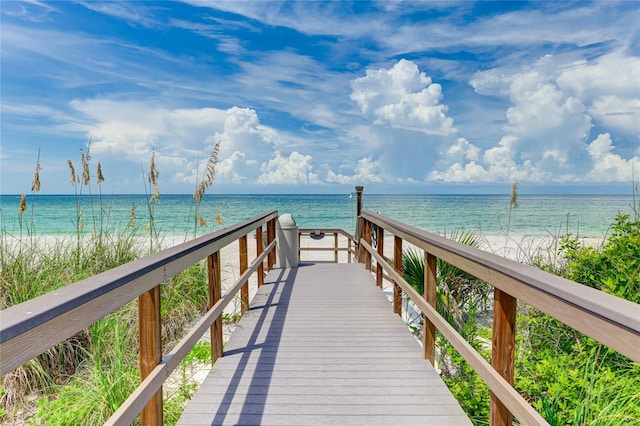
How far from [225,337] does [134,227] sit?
7.25 ft

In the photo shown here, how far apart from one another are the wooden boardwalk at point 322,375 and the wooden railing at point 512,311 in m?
0.46

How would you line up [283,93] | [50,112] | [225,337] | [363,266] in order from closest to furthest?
[225,337], [363,266], [283,93], [50,112]

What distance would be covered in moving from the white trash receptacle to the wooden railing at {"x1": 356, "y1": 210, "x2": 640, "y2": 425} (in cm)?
455

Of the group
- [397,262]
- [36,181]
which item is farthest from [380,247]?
[36,181]

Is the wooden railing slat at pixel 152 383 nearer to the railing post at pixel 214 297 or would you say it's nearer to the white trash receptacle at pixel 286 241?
the railing post at pixel 214 297

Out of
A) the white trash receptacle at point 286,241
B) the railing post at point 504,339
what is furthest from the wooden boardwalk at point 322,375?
the white trash receptacle at point 286,241

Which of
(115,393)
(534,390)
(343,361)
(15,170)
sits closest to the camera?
(115,393)

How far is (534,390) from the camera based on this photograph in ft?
9.37

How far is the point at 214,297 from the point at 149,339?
1362mm

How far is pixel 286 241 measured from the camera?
7648 mm

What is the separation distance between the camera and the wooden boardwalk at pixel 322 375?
239cm

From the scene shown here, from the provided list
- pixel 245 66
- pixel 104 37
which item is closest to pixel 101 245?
pixel 104 37

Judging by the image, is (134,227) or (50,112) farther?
(50,112)

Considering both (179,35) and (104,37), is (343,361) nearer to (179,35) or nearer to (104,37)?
(179,35)
